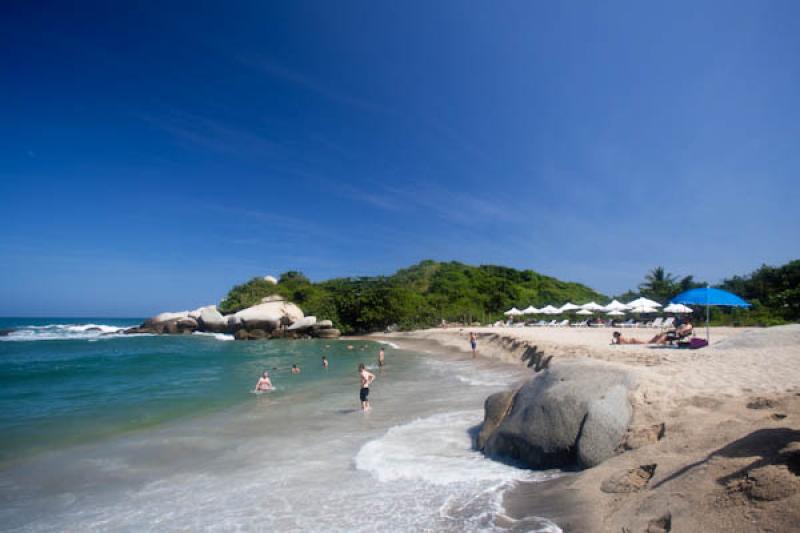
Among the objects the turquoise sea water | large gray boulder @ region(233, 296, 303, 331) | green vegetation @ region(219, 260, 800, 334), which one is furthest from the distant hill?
the turquoise sea water

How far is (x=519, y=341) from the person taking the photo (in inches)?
929

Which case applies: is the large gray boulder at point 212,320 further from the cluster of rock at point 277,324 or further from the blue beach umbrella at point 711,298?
→ the blue beach umbrella at point 711,298

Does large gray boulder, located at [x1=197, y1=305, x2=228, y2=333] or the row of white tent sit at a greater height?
the row of white tent

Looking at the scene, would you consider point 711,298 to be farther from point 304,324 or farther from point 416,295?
point 416,295

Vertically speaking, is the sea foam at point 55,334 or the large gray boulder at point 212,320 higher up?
the large gray boulder at point 212,320

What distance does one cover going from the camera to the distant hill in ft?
189

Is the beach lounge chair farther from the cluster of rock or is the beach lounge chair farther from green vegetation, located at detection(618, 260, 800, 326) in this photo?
the cluster of rock

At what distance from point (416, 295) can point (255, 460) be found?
190 feet

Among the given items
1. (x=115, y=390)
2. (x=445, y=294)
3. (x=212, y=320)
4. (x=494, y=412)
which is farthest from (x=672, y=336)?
(x=212, y=320)

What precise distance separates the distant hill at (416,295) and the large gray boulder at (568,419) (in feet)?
163

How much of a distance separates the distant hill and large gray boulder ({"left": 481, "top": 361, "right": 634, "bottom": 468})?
163 ft

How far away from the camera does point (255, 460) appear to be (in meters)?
8.32

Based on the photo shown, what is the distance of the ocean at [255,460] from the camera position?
5.75 metres

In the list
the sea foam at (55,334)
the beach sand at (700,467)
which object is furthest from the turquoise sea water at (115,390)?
the sea foam at (55,334)
